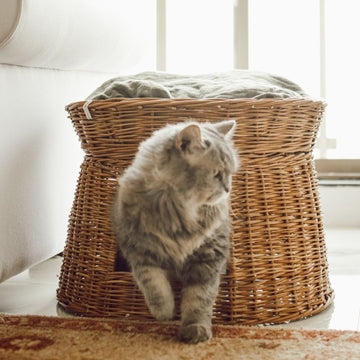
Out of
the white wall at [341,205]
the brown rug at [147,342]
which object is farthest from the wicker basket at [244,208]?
the white wall at [341,205]

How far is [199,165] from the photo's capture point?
49.7 inches

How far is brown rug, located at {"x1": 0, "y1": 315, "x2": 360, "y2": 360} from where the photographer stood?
121cm

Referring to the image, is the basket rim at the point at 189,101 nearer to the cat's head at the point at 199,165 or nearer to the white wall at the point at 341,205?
the cat's head at the point at 199,165

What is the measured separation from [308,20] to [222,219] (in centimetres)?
207

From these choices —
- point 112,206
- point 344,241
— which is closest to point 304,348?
point 112,206

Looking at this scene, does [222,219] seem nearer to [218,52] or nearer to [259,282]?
[259,282]

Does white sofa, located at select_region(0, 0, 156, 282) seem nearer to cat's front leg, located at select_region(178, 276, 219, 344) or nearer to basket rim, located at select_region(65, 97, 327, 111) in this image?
basket rim, located at select_region(65, 97, 327, 111)

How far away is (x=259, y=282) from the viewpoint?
1.48 m

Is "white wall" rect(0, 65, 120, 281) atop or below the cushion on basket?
below

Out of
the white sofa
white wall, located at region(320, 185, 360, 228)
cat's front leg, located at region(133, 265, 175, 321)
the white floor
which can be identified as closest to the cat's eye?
cat's front leg, located at region(133, 265, 175, 321)

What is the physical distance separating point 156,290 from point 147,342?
0.40 ft

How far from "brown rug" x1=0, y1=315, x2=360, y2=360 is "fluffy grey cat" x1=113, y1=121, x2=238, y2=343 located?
0.19ft

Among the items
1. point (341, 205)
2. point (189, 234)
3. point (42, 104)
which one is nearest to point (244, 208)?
point (189, 234)

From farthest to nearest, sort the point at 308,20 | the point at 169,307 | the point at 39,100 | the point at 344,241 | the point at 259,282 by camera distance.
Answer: the point at 308,20
the point at 344,241
the point at 39,100
the point at 259,282
the point at 169,307
